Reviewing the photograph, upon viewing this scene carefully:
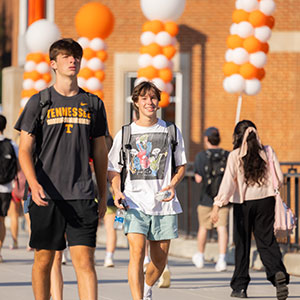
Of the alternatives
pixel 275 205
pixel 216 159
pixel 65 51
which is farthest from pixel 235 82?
pixel 65 51

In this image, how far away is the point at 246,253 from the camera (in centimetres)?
895

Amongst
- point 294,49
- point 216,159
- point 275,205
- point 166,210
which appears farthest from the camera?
point 294,49

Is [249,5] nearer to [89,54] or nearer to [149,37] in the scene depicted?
[149,37]

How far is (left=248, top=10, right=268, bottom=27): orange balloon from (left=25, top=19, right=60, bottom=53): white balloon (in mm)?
4243

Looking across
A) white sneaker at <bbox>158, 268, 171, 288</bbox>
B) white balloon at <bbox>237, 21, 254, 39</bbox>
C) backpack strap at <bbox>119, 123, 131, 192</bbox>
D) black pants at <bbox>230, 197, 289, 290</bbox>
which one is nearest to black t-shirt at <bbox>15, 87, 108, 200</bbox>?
backpack strap at <bbox>119, 123, 131, 192</bbox>

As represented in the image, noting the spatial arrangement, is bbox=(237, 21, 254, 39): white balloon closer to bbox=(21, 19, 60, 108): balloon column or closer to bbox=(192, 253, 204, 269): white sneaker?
bbox=(192, 253, 204, 269): white sneaker

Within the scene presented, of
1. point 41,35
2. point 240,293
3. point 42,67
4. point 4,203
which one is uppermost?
point 41,35

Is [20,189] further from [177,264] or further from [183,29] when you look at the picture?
[183,29]

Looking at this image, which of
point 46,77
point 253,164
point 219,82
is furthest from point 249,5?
point 253,164

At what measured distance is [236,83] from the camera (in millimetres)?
13805

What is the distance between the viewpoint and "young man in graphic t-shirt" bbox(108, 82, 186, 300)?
7312 mm

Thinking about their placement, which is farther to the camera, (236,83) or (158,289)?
(236,83)

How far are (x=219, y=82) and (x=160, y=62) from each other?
4.38 metres

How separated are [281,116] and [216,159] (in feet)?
27.3
